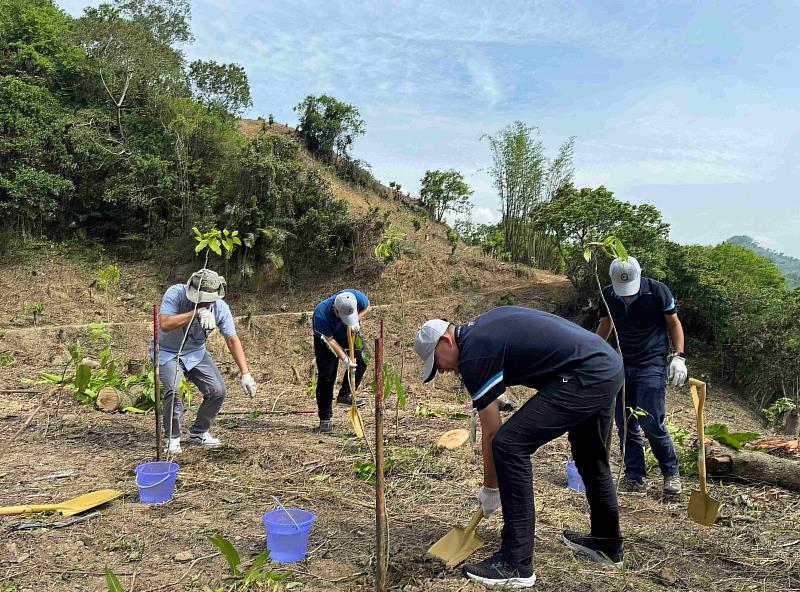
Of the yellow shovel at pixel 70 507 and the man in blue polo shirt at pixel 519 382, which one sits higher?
the man in blue polo shirt at pixel 519 382

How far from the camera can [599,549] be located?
272 cm

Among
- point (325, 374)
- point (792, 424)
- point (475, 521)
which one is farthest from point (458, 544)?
point (792, 424)

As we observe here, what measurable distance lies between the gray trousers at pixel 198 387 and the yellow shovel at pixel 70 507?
0.99 meters

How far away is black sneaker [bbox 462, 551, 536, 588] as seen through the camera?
7.89 ft

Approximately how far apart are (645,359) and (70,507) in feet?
12.2

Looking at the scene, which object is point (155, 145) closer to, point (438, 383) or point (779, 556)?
point (438, 383)

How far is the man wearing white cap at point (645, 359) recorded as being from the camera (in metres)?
3.76

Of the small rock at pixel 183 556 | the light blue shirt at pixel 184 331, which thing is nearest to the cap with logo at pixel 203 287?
the light blue shirt at pixel 184 331

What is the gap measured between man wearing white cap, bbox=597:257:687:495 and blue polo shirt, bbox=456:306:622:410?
4.73 ft

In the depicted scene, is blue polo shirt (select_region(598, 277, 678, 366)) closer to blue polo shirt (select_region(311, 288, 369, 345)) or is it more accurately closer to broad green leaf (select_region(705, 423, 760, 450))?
broad green leaf (select_region(705, 423, 760, 450))

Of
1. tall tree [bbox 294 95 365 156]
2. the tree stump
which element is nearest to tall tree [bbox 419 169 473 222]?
tall tree [bbox 294 95 365 156]

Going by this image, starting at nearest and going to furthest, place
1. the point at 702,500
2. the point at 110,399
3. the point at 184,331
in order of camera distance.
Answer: the point at 702,500 < the point at 184,331 < the point at 110,399

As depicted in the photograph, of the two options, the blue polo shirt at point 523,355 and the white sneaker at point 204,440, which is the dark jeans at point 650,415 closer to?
the blue polo shirt at point 523,355

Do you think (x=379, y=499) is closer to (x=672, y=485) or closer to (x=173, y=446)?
(x=672, y=485)
